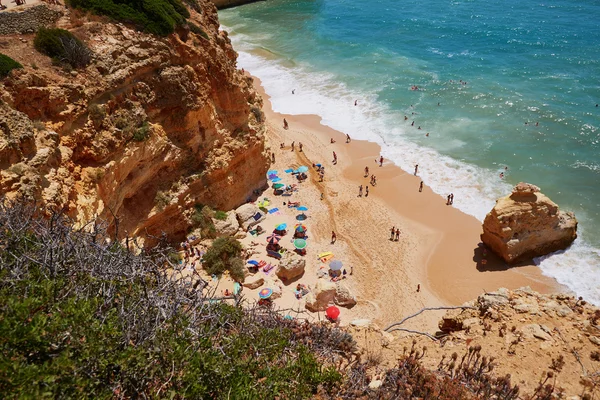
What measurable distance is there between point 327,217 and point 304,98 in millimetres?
18592

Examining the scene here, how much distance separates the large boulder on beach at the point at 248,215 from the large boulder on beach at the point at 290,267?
3563 millimetres

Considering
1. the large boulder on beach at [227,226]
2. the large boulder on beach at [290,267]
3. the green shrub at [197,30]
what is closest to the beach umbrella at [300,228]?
the large boulder on beach at [290,267]

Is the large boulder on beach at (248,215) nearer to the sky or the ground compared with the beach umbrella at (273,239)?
nearer to the sky

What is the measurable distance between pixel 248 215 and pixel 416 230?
385 inches

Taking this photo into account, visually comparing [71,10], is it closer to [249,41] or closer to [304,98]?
[304,98]

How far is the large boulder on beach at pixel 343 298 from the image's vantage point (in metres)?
16.7

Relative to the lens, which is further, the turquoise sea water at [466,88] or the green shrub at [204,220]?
the turquoise sea water at [466,88]

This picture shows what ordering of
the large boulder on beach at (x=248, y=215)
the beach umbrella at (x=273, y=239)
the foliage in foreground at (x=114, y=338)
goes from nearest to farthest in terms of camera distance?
the foliage in foreground at (x=114, y=338), the beach umbrella at (x=273, y=239), the large boulder on beach at (x=248, y=215)

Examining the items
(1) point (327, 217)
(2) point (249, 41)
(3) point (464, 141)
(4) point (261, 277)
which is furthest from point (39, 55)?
(2) point (249, 41)

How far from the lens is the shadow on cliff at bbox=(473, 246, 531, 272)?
64.5 ft

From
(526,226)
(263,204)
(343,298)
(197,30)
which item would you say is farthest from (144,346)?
(526,226)

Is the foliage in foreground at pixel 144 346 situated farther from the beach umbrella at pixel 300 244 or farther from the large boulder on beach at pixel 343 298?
the beach umbrella at pixel 300 244

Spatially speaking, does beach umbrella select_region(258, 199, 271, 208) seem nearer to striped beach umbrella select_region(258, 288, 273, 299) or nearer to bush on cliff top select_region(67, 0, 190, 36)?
striped beach umbrella select_region(258, 288, 273, 299)

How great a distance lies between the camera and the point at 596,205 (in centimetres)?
2355
